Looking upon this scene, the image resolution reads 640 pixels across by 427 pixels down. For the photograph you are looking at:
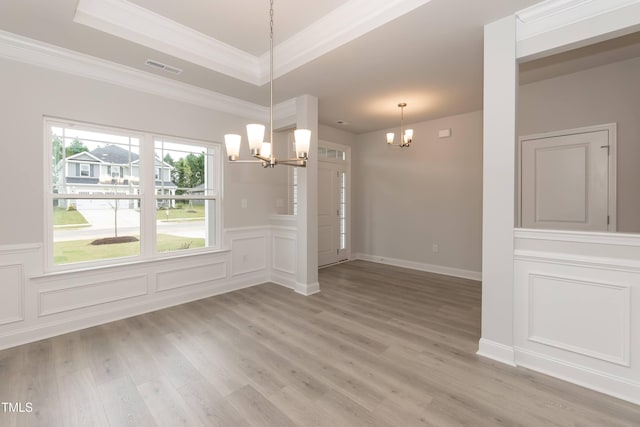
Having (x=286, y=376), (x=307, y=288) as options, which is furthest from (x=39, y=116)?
(x=307, y=288)

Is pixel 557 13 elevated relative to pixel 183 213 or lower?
elevated

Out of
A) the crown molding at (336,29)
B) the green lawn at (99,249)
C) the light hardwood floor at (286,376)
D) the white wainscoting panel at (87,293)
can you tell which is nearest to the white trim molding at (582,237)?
the light hardwood floor at (286,376)

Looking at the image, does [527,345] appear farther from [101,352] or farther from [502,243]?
[101,352]

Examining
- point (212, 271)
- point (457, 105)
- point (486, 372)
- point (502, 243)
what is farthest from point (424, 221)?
point (212, 271)

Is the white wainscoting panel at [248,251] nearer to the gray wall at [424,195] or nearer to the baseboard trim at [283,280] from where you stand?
the baseboard trim at [283,280]

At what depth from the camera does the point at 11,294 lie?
8.96ft

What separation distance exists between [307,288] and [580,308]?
2979 mm

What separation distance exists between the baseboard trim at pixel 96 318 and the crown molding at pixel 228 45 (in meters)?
2.89

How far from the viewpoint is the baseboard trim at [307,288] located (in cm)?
419

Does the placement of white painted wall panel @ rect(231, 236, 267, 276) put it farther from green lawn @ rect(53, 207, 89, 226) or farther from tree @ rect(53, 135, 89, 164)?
tree @ rect(53, 135, 89, 164)

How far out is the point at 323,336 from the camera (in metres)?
2.90

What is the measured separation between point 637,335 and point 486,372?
101cm

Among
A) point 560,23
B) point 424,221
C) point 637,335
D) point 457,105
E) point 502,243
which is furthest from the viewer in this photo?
point 424,221

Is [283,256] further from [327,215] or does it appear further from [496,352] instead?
[496,352]
